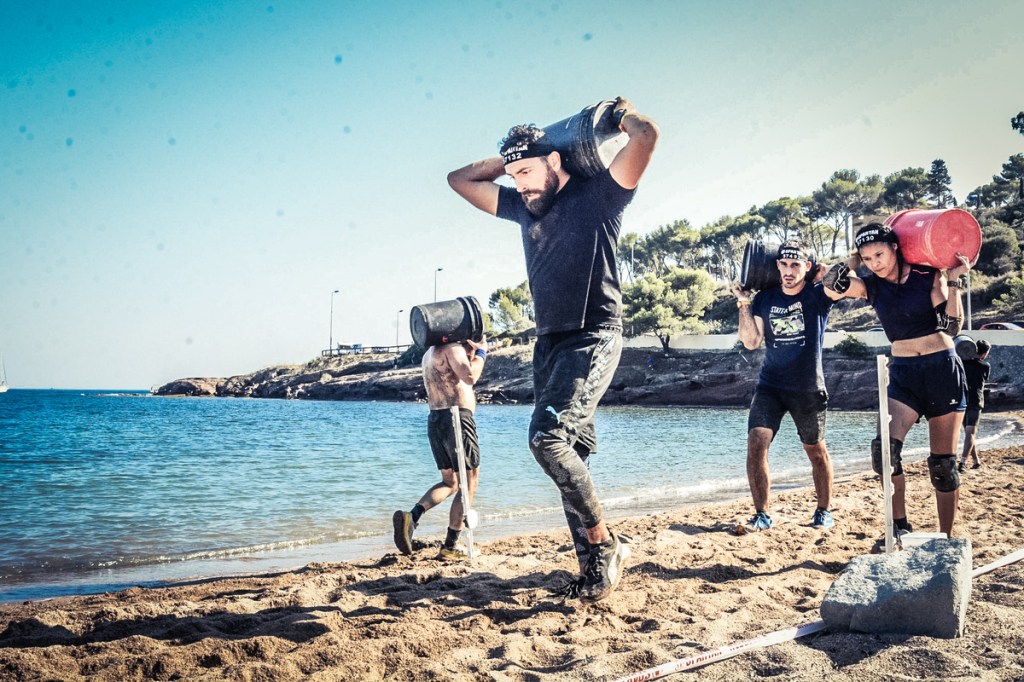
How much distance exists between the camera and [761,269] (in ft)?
17.7

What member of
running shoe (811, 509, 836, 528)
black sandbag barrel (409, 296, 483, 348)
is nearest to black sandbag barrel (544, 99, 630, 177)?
black sandbag barrel (409, 296, 483, 348)

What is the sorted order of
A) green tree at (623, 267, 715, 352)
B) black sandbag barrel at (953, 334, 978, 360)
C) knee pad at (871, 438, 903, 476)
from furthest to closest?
green tree at (623, 267, 715, 352) → black sandbag barrel at (953, 334, 978, 360) → knee pad at (871, 438, 903, 476)

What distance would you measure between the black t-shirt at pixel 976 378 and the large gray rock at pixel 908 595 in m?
7.26

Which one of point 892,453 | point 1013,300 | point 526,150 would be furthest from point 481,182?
point 1013,300

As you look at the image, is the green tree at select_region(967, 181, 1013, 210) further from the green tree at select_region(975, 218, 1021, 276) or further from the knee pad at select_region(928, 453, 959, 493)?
the knee pad at select_region(928, 453, 959, 493)

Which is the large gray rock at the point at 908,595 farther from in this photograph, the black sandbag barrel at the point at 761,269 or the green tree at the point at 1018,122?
the green tree at the point at 1018,122

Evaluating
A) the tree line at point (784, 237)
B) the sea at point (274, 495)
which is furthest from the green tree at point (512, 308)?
the sea at point (274, 495)

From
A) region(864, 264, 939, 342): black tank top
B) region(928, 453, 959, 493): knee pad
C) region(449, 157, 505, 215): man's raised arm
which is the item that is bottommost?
region(928, 453, 959, 493): knee pad

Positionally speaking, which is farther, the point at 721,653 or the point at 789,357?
the point at 789,357

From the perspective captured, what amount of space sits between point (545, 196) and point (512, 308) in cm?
7881

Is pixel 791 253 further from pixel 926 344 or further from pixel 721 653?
pixel 721 653

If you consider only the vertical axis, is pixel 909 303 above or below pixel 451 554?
above

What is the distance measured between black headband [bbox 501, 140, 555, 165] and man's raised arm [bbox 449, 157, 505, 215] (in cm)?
27

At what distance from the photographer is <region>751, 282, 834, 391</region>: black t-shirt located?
530cm
